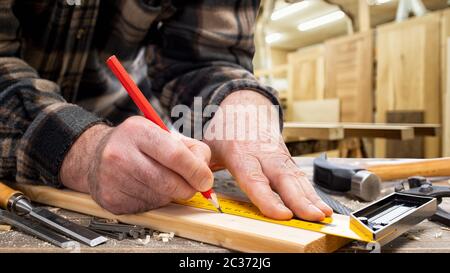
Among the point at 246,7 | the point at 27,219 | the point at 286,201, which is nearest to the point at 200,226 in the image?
the point at 286,201

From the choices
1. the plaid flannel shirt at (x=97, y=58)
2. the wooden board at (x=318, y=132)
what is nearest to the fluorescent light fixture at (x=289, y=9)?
the wooden board at (x=318, y=132)

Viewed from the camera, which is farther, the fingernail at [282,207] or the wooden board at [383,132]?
the wooden board at [383,132]

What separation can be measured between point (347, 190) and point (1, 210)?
0.60m

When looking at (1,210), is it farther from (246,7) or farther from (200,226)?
(246,7)

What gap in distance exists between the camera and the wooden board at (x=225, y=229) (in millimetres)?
442

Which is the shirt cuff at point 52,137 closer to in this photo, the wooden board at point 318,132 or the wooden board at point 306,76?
the wooden board at point 318,132

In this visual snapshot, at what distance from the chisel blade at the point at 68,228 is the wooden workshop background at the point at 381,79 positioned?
2.43 m

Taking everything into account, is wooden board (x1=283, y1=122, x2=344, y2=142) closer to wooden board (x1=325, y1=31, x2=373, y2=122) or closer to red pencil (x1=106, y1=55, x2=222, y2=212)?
wooden board (x1=325, y1=31, x2=373, y2=122)

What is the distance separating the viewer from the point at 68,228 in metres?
0.51

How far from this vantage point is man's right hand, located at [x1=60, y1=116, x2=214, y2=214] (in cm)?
52

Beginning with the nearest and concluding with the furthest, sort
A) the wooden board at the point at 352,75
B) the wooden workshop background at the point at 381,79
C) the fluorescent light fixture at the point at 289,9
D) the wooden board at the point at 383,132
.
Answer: the wooden board at the point at 383,132
the wooden workshop background at the point at 381,79
the wooden board at the point at 352,75
the fluorescent light fixture at the point at 289,9

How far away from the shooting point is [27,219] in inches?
21.8

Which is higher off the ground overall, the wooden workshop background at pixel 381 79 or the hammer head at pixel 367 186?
the wooden workshop background at pixel 381 79
